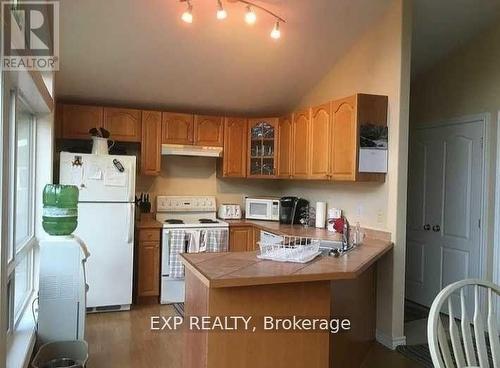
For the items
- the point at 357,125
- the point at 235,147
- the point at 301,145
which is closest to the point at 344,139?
the point at 357,125

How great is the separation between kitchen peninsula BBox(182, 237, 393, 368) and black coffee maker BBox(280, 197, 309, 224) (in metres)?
2.18

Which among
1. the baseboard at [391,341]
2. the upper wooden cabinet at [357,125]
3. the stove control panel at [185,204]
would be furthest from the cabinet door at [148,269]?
the baseboard at [391,341]

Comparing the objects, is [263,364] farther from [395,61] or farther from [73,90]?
[73,90]

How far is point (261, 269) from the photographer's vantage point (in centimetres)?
228

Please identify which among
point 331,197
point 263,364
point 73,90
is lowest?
point 263,364

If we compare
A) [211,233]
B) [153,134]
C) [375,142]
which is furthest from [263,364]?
[153,134]

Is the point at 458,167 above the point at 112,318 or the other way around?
above

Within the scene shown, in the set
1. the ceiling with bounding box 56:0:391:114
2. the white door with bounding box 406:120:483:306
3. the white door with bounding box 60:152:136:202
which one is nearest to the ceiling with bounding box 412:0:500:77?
the ceiling with bounding box 56:0:391:114

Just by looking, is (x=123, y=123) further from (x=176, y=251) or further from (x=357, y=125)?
(x=357, y=125)

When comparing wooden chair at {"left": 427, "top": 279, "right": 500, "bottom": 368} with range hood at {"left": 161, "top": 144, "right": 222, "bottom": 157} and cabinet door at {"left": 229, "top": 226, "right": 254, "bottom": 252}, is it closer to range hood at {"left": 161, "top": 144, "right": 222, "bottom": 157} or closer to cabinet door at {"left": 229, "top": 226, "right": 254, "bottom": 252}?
cabinet door at {"left": 229, "top": 226, "right": 254, "bottom": 252}

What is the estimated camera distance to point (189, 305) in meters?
2.52

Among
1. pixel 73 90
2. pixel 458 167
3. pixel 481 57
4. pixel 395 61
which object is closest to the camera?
pixel 395 61

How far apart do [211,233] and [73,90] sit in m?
2.19

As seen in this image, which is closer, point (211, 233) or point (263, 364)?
point (263, 364)
